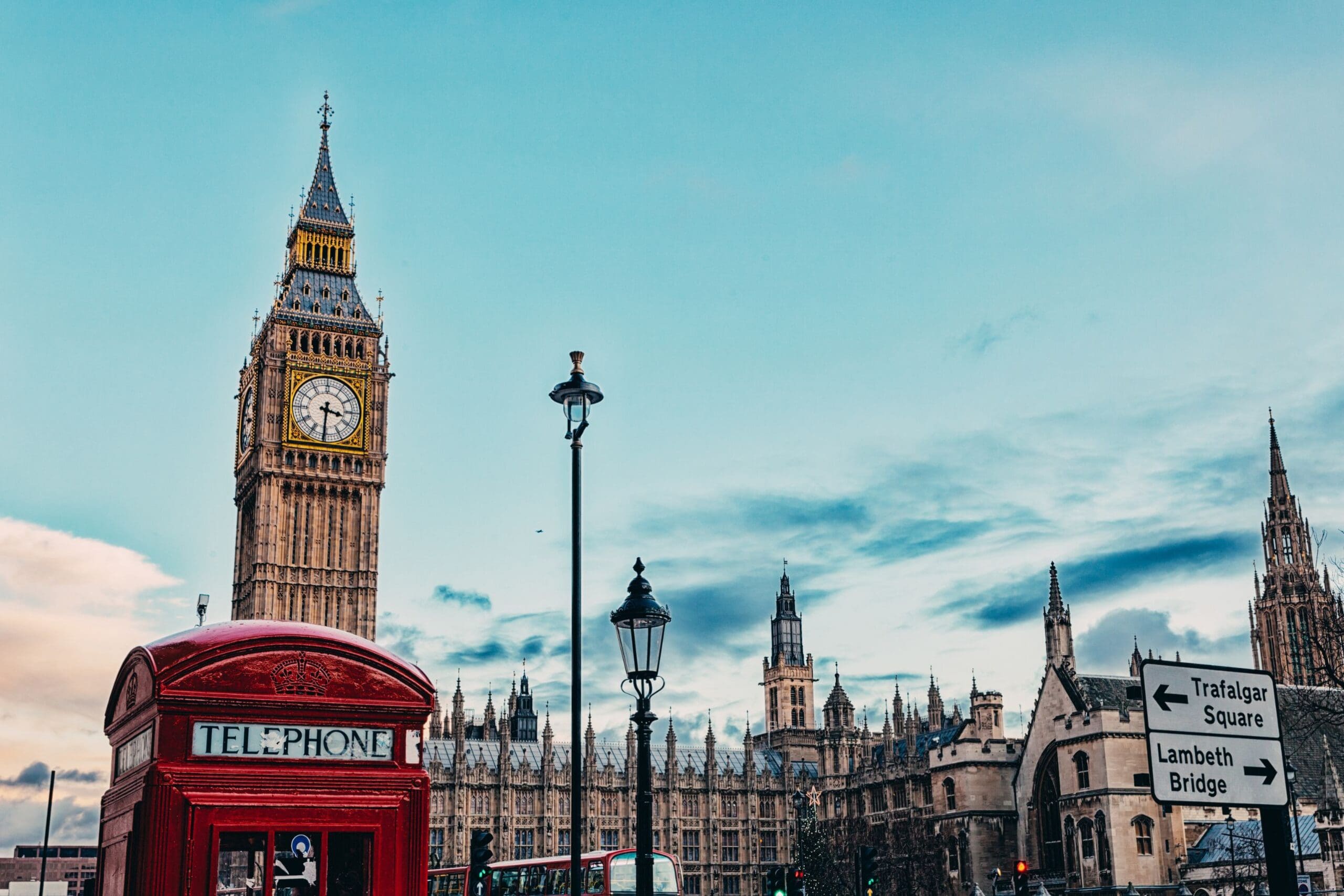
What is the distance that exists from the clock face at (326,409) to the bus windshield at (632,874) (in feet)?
174

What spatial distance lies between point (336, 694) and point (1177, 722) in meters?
7.10

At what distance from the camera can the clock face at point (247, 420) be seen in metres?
85.7

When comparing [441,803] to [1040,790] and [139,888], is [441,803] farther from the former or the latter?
[139,888]

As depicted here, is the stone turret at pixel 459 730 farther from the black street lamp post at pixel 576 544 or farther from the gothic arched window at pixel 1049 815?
the black street lamp post at pixel 576 544

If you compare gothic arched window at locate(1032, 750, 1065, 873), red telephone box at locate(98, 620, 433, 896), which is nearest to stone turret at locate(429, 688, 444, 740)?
gothic arched window at locate(1032, 750, 1065, 873)

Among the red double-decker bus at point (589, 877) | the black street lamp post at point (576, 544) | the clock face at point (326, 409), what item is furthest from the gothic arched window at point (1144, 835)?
the clock face at point (326, 409)

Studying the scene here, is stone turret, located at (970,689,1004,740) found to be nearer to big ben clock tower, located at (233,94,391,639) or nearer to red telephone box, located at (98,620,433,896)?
big ben clock tower, located at (233,94,391,639)

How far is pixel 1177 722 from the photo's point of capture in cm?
781

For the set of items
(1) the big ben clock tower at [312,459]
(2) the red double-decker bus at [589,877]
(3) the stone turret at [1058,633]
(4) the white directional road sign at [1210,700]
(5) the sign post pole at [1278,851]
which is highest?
(1) the big ben clock tower at [312,459]

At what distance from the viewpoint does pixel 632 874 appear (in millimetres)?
35844

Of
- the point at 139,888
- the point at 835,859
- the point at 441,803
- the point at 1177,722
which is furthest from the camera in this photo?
the point at 835,859

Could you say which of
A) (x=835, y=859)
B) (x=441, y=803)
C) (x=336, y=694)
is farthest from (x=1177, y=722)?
(x=835, y=859)

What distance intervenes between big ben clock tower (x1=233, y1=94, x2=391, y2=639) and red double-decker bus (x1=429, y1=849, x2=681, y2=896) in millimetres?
41088

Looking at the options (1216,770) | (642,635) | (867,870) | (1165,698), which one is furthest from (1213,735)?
(867,870)
